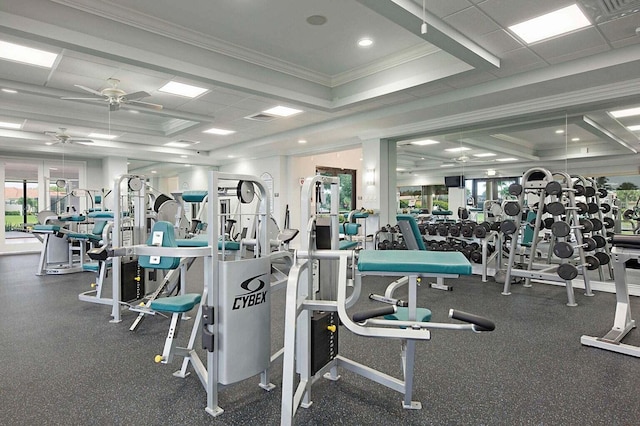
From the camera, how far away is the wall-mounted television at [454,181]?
7113 mm

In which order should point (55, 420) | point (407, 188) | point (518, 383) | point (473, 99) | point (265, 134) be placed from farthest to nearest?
point (265, 134), point (407, 188), point (473, 99), point (518, 383), point (55, 420)

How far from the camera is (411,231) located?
132 inches

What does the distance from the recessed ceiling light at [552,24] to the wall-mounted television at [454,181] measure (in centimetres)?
355

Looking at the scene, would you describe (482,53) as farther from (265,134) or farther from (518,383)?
(265,134)

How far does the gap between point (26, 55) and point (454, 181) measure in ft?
22.5

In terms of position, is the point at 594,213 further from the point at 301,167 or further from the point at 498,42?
the point at 301,167

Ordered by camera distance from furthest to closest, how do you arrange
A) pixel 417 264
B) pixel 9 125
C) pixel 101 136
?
1. pixel 101 136
2. pixel 9 125
3. pixel 417 264

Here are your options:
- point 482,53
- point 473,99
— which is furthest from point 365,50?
point 473,99

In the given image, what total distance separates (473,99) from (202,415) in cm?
498

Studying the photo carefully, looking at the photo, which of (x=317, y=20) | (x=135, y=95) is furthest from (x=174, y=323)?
(x=135, y=95)

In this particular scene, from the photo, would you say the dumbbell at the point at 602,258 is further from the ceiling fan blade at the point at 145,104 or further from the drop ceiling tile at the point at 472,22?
the ceiling fan blade at the point at 145,104

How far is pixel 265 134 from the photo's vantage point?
8500mm

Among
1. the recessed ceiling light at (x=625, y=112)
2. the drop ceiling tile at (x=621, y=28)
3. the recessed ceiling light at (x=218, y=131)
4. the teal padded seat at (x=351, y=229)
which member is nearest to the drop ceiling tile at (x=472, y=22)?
the drop ceiling tile at (x=621, y=28)

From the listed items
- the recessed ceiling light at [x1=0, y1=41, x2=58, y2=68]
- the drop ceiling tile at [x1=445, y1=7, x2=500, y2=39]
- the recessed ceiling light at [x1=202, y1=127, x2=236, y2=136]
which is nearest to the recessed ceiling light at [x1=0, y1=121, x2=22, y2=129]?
the recessed ceiling light at [x1=202, y1=127, x2=236, y2=136]
